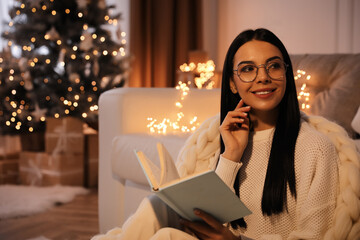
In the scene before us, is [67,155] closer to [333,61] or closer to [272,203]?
[333,61]

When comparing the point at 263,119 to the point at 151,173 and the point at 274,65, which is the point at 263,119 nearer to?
the point at 274,65

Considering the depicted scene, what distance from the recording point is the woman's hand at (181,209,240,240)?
1.03 m

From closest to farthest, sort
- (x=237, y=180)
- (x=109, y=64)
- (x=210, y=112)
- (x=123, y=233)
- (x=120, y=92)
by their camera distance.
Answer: (x=123, y=233)
(x=237, y=180)
(x=120, y=92)
(x=210, y=112)
(x=109, y=64)

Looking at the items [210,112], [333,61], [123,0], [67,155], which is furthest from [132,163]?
[123,0]

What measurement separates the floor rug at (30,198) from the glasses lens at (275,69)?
1.85 metres

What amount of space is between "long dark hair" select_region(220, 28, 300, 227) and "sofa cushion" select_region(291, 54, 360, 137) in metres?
0.81

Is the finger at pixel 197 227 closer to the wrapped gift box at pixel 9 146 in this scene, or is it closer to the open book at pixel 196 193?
the open book at pixel 196 193

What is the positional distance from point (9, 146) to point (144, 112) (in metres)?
1.92

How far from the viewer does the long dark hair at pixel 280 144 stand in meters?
1.11

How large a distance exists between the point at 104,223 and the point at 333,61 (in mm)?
1337

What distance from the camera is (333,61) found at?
213 cm

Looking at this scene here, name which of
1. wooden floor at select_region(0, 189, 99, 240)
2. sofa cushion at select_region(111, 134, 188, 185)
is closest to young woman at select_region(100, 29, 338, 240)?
sofa cushion at select_region(111, 134, 188, 185)

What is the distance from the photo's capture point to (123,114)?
2.05 meters

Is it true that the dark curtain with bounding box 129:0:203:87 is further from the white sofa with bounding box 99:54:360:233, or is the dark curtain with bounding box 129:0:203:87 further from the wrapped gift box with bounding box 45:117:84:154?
the white sofa with bounding box 99:54:360:233
